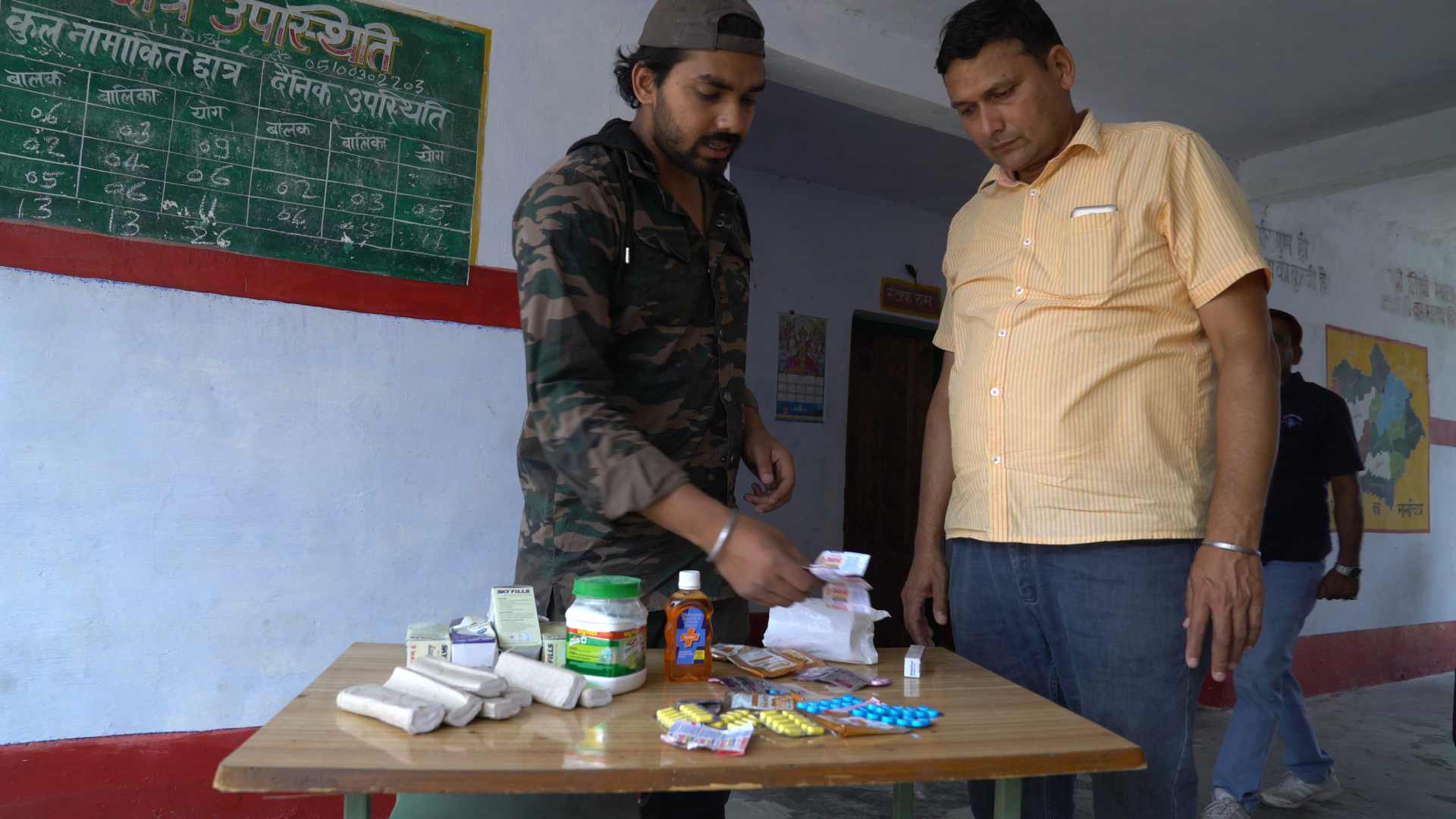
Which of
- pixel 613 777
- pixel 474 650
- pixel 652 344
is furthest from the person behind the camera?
pixel 652 344

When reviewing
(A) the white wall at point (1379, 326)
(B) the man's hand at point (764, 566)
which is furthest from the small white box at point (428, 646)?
(A) the white wall at point (1379, 326)

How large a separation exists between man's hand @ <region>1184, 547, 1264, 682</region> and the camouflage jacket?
0.79 metres

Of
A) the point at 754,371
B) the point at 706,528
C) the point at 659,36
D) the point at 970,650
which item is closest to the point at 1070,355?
the point at 970,650

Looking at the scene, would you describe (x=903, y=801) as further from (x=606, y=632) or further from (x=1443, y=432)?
(x=1443, y=432)

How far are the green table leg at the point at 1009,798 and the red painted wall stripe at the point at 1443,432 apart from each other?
312 inches

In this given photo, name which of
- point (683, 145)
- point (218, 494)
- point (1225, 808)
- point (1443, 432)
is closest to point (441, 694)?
point (683, 145)

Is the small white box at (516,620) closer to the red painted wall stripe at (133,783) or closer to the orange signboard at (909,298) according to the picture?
the red painted wall stripe at (133,783)

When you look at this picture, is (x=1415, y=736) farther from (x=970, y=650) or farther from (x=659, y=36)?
(x=659, y=36)

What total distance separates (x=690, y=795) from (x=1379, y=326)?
23.7 feet

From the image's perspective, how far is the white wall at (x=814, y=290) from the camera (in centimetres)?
603

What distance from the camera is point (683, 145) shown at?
1.71m

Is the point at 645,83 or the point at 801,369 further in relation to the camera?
the point at 801,369

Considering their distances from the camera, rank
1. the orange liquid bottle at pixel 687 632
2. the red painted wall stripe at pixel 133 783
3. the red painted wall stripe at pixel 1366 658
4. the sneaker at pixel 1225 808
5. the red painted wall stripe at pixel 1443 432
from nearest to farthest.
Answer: the orange liquid bottle at pixel 687 632 → the red painted wall stripe at pixel 133 783 → the sneaker at pixel 1225 808 → the red painted wall stripe at pixel 1366 658 → the red painted wall stripe at pixel 1443 432

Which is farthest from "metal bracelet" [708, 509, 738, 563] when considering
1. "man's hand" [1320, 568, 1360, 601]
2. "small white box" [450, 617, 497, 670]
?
"man's hand" [1320, 568, 1360, 601]
